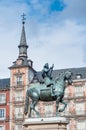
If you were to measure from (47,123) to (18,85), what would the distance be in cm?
5167

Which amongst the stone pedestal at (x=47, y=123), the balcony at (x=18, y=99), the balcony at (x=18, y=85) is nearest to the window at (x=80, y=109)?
the balcony at (x=18, y=99)

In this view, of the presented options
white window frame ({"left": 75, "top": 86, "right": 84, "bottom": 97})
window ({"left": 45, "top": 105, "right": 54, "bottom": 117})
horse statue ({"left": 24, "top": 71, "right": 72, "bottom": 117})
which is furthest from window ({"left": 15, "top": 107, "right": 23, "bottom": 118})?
horse statue ({"left": 24, "top": 71, "right": 72, "bottom": 117})

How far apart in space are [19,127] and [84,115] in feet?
40.1

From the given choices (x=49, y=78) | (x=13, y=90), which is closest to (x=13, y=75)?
(x=13, y=90)

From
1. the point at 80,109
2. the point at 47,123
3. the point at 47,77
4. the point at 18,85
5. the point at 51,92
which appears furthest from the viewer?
the point at 18,85

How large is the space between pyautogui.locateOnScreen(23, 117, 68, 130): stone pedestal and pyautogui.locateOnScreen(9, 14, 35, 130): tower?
49.8m

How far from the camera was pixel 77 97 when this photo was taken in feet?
239

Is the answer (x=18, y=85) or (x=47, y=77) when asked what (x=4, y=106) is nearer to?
(x=18, y=85)

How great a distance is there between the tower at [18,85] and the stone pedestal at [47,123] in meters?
49.8

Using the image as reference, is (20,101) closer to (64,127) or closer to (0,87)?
(0,87)

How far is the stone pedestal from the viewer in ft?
78.2

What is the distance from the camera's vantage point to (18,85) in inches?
2970

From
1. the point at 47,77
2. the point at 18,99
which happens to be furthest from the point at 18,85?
the point at 47,77

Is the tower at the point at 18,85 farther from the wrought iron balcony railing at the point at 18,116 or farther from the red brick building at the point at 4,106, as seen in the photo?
the red brick building at the point at 4,106
